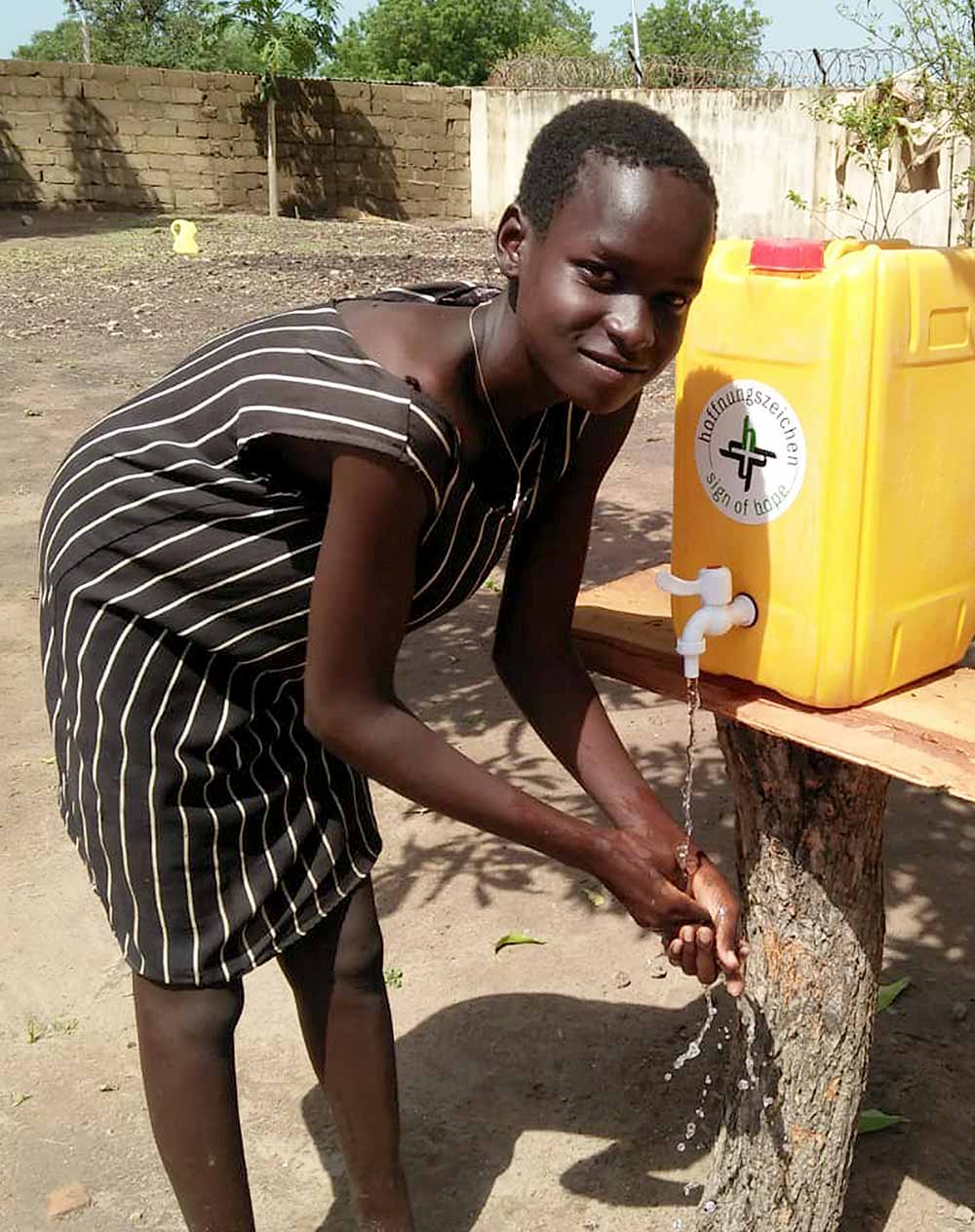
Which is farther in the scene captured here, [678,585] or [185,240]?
[185,240]

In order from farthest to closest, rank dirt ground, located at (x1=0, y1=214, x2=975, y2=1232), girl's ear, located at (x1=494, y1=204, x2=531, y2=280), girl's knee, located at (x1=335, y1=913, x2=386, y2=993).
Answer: dirt ground, located at (x1=0, y1=214, x2=975, y2=1232)
girl's knee, located at (x1=335, y1=913, x2=386, y2=993)
girl's ear, located at (x1=494, y1=204, x2=531, y2=280)

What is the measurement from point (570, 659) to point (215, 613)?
505mm

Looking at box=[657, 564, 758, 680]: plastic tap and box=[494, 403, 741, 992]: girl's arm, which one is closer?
box=[657, 564, 758, 680]: plastic tap

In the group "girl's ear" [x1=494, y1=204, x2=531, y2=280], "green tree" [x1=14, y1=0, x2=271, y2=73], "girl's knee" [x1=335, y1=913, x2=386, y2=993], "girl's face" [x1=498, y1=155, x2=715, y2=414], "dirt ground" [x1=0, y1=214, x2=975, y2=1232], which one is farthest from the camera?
"green tree" [x1=14, y1=0, x2=271, y2=73]

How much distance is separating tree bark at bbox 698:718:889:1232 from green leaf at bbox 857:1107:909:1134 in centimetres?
36

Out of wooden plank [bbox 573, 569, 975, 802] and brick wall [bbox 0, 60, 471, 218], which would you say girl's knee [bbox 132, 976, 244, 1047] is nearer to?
wooden plank [bbox 573, 569, 975, 802]

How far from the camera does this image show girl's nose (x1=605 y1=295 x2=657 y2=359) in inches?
54.2

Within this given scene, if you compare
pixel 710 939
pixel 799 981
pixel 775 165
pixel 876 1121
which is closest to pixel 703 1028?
pixel 799 981

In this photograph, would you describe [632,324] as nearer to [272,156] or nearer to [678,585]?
[678,585]

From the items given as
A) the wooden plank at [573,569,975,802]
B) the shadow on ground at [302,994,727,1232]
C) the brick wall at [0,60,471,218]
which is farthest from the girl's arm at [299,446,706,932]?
the brick wall at [0,60,471,218]

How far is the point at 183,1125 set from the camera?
182cm

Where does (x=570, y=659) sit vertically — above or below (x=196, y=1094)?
above

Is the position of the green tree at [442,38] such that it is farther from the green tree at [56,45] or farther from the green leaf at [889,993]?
the green leaf at [889,993]

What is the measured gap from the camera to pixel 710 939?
5.49 ft
